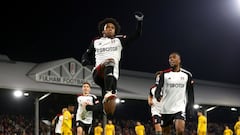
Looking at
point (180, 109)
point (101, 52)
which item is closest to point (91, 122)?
point (180, 109)

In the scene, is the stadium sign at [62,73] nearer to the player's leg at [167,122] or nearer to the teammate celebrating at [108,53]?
the player's leg at [167,122]

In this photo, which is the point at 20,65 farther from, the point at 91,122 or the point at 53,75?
the point at 91,122

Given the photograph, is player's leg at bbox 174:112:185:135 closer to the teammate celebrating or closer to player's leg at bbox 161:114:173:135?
player's leg at bbox 161:114:173:135

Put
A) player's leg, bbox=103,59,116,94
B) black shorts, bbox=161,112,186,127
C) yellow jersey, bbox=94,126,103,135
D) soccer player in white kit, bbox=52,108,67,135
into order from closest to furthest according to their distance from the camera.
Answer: player's leg, bbox=103,59,116,94 < black shorts, bbox=161,112,186,127 < soccer player in white kit, bbox=52,108,67,135 < yellow jersey, bbox=94,126,103,135

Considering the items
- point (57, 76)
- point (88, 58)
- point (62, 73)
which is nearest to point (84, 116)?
point (88, 58)

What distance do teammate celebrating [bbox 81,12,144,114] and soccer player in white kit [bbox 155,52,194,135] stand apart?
1.67 metres

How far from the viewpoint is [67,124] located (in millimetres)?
19891

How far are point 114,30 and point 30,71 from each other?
62.2ft

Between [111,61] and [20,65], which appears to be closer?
[111,61]

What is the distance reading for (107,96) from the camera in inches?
303

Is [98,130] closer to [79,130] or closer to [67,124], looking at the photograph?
[67,124]

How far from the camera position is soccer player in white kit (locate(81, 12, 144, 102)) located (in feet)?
26.4

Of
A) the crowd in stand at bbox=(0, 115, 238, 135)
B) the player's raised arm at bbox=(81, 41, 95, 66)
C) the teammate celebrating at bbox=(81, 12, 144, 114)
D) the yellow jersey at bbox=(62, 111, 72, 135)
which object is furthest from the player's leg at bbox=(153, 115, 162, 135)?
the crowd in stand at bbox=(0, 115, 238, 135)

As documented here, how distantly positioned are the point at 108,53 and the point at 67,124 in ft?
39.5
